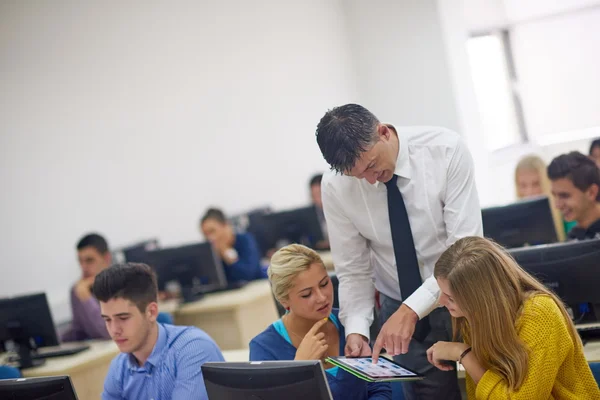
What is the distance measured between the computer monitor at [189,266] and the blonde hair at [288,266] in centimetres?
267

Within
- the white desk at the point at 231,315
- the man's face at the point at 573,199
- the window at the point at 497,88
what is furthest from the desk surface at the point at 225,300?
the window at the point at 497,88

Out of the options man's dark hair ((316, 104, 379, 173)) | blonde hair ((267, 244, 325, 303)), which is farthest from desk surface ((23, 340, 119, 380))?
man's dark hair ((316, 104, 379, 173))

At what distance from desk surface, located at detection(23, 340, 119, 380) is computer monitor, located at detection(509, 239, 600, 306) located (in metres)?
2.58

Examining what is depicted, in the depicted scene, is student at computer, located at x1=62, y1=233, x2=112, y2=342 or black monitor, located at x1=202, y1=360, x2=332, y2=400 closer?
black monitor, located at x1=202, y1=360, x2=332, y2=400

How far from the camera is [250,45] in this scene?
7809mm

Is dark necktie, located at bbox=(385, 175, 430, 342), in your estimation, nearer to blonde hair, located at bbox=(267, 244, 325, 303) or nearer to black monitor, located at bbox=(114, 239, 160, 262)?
blonde hair, located at bbox=(267, 244, 325, 303)

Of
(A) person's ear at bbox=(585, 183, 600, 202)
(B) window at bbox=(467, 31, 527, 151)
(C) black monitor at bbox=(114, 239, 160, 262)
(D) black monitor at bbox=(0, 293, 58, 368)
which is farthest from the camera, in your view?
(B) window at bbox=(467, 31, 527, 151)

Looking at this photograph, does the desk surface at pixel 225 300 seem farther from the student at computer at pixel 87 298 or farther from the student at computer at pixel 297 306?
the student at computer at pixel 297 306

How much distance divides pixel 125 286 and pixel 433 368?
1.14 m

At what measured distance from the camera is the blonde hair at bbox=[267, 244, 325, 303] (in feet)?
8.04

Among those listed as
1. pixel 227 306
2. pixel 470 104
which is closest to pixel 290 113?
pixel 470 104

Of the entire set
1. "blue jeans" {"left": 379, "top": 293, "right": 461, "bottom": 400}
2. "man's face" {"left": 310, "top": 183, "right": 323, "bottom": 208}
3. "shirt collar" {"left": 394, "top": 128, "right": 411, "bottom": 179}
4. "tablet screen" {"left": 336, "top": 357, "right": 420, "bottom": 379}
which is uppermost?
"shirt collar" {"left": 394, "top": 128, "right": 411, "bottom": 179}

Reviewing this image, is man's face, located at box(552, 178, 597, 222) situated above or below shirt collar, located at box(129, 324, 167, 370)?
above

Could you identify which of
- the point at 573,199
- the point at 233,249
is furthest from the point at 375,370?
the point at 233,249
